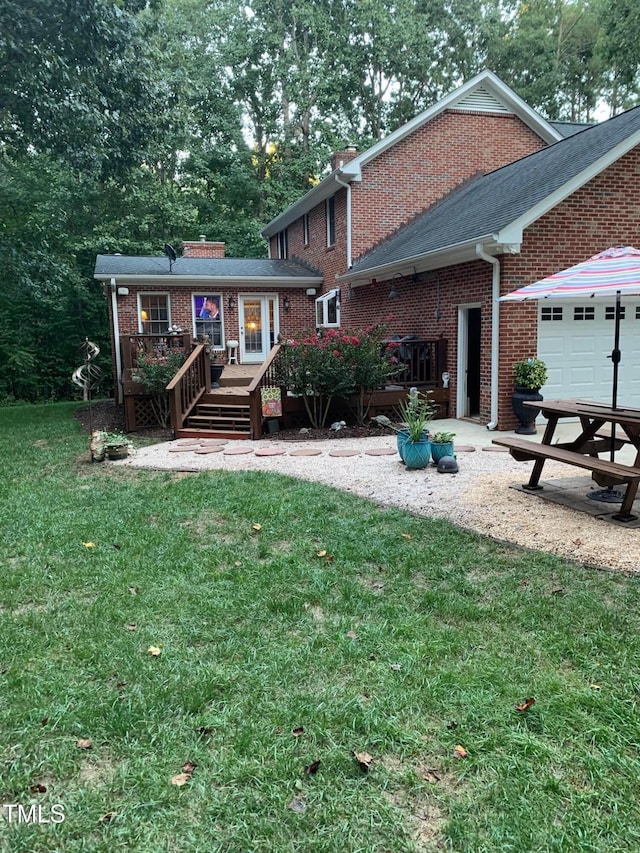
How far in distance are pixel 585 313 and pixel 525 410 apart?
226 cm

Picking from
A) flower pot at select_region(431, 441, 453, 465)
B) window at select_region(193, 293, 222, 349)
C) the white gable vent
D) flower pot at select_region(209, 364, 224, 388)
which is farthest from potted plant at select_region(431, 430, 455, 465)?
the white gable vent

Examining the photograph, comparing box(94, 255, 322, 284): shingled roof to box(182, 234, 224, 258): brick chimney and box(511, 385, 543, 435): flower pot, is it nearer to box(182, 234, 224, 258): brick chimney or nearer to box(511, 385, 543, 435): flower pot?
box(182, 234, 224, 258): brick chimney

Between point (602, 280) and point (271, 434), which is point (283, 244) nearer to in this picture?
point (271, 434)

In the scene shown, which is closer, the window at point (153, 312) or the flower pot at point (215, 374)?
the flower pot at point (215, 374)

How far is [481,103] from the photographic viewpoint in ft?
50.9

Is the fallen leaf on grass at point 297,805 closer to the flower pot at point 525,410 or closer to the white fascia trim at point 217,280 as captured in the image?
the flower pot at point 525,410

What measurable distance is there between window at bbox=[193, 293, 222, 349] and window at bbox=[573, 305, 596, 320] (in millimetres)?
9727

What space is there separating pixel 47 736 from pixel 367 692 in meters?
1.29

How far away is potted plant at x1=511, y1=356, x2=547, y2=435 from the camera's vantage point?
30.7 ft

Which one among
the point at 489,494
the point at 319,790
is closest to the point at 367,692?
the point at 319,790

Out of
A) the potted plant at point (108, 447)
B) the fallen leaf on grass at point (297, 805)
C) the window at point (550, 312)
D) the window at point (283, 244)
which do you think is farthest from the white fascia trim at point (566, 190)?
the window at point (283, 244)

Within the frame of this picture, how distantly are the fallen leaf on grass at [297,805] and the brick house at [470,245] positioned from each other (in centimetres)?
837

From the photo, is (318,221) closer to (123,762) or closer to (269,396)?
(269,396)

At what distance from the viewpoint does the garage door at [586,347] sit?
9.97 meters
